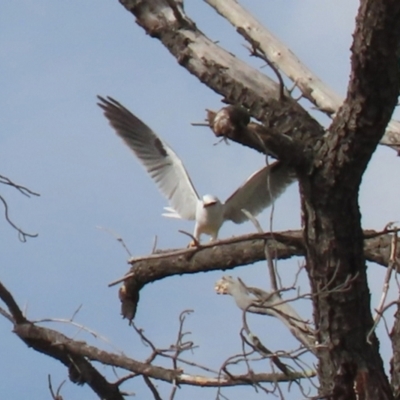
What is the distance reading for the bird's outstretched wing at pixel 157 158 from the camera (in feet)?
19.2

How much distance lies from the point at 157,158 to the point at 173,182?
18 cm

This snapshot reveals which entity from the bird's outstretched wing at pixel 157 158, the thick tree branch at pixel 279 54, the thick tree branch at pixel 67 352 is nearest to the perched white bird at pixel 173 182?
the bird's outstretched wing at pixel 157 158

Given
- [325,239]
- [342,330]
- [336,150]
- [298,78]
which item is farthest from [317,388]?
[298,78]

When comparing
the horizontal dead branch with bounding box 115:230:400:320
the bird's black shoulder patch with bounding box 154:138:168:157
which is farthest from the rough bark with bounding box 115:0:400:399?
the bird's black shoulder patch with bounding box 154:138:168:157

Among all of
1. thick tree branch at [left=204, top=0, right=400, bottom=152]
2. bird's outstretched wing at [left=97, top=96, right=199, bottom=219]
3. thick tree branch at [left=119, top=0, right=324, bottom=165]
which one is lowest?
thick tree branch at [left=119, top=0, right=324, bottom=165]

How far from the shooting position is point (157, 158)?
19.4 ft

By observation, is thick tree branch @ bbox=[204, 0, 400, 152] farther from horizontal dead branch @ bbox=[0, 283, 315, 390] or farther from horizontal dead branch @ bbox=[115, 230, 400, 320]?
horizontal dead branch @ bbox=[0, 283, 315, 390]

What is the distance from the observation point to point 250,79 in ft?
9.71

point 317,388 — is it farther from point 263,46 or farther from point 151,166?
point 151,166

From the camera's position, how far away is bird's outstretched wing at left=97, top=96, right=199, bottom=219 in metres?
5.84

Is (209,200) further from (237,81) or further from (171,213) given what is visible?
→ (237,81)

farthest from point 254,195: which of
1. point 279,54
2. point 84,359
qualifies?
point 84,359

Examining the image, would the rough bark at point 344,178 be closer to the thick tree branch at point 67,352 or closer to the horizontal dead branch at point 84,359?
the horizontal dead branch at point 84,359

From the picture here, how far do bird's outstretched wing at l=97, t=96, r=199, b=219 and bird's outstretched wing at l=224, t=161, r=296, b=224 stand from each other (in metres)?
0.25
